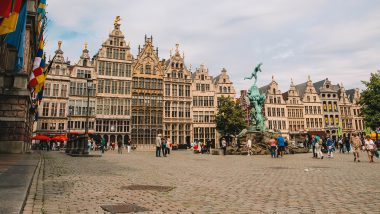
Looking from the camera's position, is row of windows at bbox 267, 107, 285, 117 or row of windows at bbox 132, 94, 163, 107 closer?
row of windows at bbox 132, 94, 163, 107

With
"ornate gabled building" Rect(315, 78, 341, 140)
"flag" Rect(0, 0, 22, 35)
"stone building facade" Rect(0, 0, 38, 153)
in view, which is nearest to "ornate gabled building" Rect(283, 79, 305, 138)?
"ornate gabled building" Rect(315, 78, 341, 140)

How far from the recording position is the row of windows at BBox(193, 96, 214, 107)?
190 feet

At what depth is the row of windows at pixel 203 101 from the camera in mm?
57838

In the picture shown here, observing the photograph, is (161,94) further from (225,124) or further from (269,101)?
(269,101)

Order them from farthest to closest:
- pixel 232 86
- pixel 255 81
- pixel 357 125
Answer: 1. pixel 357 125
2. pixel 232 86
3. pixel 255 81

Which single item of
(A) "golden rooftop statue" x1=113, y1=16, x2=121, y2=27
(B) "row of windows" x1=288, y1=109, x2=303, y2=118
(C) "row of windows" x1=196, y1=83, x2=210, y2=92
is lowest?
(B) "row of windows" x1=288, y1=109, x2=303, y2=118

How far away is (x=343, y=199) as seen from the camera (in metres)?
6.02

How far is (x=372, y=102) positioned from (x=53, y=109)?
158 feet

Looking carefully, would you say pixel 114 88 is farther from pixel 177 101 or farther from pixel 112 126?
pixel 177 101

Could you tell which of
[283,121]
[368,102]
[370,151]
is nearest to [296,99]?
[283,121]

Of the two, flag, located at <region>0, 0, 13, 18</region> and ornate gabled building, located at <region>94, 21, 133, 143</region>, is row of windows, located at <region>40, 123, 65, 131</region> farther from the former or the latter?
flag, located at <region>0, 0, 13, 18</region>

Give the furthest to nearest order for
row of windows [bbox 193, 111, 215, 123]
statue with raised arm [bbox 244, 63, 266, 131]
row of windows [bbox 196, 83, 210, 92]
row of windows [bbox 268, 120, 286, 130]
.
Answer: row of windows [bbox 268, 120, 286, 130], row of windows [bbox 196, 83, 210, 92], row of windows [bbox 193, 111, 215, 123], statue with raised arm [bbox 244, 63, 266, 131]

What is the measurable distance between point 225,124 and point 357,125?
4413 centimetres

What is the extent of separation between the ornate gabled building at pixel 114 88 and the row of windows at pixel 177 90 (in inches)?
302
